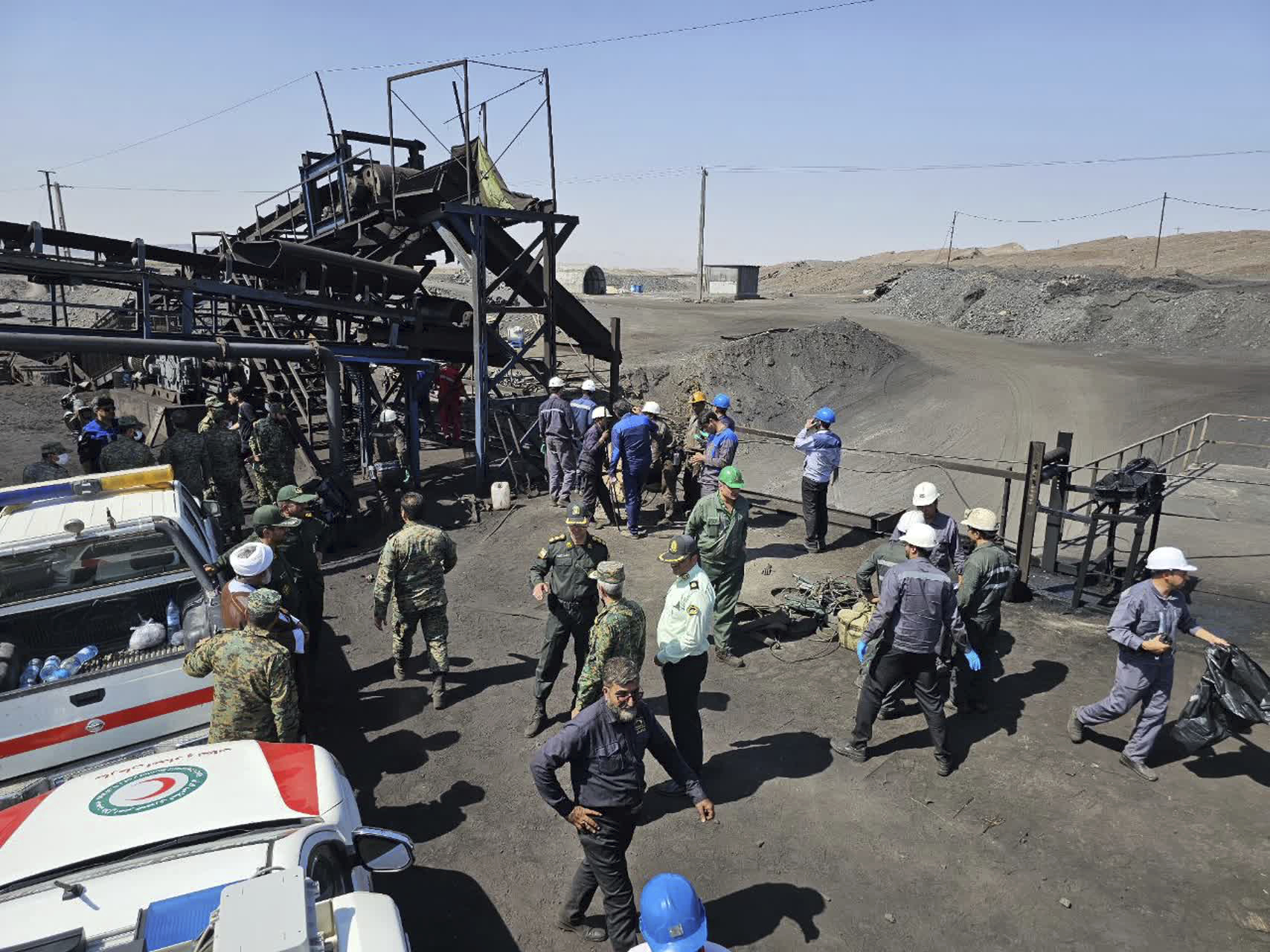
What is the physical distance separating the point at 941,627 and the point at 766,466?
1307cm

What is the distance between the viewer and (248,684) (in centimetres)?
452

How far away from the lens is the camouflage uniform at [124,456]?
9.46 meters

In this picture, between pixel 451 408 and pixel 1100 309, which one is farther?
pixel 1100 309

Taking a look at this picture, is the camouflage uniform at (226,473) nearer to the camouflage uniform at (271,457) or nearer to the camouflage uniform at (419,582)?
the camouflage uniform at (271,457)

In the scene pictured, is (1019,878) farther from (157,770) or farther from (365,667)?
(365,667)

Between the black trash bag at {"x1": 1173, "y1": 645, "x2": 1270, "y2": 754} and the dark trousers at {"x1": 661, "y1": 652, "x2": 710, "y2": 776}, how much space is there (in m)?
3.43

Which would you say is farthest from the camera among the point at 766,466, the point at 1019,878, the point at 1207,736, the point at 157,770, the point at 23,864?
the point at 766,466

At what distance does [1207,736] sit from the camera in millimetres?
5352

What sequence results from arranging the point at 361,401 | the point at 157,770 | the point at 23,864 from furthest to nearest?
the point at 361,401 → the point at 157,770 → the point at 23,864

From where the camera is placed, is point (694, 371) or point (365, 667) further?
point (694, 371)

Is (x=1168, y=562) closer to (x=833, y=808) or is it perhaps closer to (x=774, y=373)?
Answer: (x=833, y=808)

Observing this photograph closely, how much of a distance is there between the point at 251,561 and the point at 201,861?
256cm

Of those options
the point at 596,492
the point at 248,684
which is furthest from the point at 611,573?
the point at 596,492

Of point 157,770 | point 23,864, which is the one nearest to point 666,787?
point 157,770
